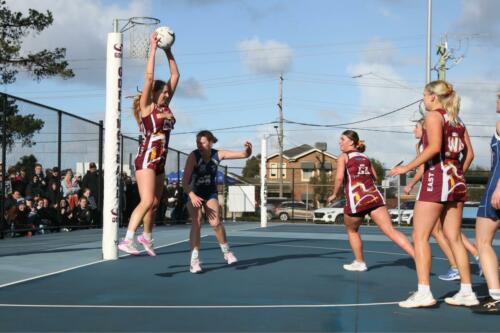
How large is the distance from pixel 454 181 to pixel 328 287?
158 centimetres

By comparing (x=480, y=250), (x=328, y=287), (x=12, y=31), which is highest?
(x=12, y=31)

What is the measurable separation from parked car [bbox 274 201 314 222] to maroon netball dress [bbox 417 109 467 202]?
99.7 feet

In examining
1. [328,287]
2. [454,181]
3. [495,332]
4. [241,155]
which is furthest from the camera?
[241,155]

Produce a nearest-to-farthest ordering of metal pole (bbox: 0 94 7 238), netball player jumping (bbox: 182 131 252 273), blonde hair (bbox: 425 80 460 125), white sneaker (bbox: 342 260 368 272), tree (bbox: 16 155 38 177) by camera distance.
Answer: blonde hair (bbox: 425 80 460 125), netball player jumping (bbox: 182 131 252 273), white sneaker (bbox: 342 260 368 272), metal pole (bbox: 0 94 7 238), tree (bbox: 16 155 38 177)

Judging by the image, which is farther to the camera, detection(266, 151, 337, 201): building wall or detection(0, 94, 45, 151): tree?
detection(266, 151, 337, 201): building wall

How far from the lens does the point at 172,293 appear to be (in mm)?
5566

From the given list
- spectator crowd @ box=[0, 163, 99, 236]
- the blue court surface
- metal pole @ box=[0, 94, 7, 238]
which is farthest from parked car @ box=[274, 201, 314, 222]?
the blue court surface

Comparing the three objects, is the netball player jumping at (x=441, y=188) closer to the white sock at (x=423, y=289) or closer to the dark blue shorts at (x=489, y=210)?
the white sock at (x=423, y=289)

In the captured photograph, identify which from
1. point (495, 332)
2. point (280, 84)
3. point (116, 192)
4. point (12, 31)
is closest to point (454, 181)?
point (495, 332)

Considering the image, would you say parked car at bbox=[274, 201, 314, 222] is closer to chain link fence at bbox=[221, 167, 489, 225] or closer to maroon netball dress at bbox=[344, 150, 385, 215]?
chain link fence at bbox=[221, 167, 489, 225]

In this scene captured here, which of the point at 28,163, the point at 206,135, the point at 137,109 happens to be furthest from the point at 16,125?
the point at 206,135

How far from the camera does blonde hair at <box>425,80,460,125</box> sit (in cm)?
527

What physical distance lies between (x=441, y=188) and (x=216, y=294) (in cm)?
202

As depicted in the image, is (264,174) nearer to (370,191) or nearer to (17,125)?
(17,125)
